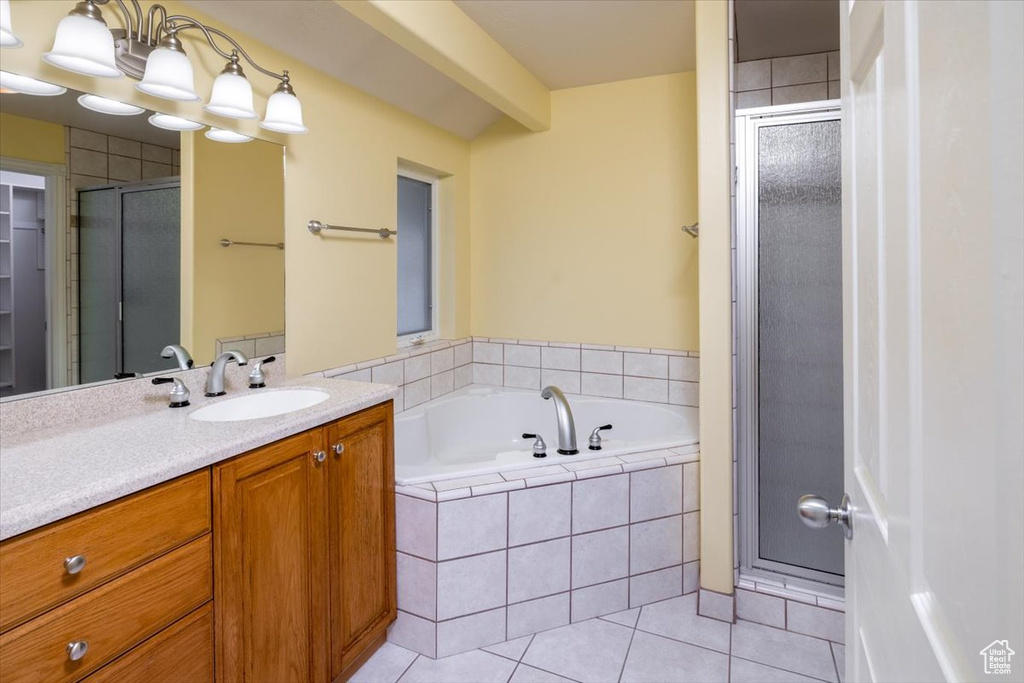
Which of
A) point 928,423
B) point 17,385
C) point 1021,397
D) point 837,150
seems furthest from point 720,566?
→ point 17,385

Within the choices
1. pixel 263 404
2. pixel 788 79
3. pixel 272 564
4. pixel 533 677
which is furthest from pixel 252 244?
pixel 788 79

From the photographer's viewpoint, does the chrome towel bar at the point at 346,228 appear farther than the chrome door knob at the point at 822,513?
Yes

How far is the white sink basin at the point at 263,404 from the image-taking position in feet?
5.93

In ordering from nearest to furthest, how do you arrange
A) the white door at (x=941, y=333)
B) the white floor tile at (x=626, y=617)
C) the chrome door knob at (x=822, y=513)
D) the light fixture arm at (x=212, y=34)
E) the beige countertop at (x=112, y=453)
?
1. the white door at (x=941, y=333)
2. the chrome door knob at (x=822, y=513)
3. the beige countertop at (x=112, y=453)
4. the light fixture arm at (x=212, y=34)
5. the white floor tile at (x=626, y=617)

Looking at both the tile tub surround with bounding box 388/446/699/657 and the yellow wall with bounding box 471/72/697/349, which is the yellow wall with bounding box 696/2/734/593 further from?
the yellow wall with bounding box 471/72/697/349

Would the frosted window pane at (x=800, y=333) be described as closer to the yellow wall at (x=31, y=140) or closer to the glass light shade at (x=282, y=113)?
the glass light shade at (x=282, y=113)

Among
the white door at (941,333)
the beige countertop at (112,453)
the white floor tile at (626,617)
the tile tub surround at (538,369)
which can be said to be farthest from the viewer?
the tile tub surround at (538,369)

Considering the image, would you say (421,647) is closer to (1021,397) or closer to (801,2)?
(1021,397)

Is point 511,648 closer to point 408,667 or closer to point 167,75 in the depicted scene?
point 408,667

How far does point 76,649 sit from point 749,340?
Result: 2.07 meters

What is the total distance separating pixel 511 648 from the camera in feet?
6.70

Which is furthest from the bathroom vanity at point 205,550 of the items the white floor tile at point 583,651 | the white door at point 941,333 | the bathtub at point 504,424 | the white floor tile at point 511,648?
the white door at point 941,333

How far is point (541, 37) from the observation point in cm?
263

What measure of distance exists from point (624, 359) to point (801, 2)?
70.9 inches
